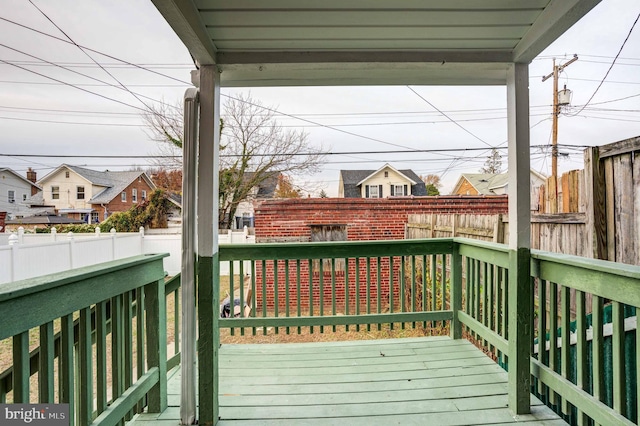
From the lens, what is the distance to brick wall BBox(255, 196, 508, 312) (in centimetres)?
682

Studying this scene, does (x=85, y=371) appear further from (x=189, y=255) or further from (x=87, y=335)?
(x=189, y=255)

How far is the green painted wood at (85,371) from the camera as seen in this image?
1374 mm

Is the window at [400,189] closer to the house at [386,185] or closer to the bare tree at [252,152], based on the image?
the house at [386,185]

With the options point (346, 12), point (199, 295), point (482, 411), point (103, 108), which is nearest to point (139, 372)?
point (199, 295)

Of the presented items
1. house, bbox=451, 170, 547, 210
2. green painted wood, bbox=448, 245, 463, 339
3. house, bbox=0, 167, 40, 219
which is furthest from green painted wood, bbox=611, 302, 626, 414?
house, bbox=451, 170, 547, 210

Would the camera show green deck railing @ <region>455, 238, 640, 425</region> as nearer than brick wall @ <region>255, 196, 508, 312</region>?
Yes

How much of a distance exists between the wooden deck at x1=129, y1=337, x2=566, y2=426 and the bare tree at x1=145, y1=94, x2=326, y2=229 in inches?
370

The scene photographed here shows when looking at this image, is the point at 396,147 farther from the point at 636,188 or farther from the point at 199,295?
the point at 199,295

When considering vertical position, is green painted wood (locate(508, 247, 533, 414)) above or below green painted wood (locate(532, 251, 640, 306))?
below

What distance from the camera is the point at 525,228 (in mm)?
1898

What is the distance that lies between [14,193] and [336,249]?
18.4 ft

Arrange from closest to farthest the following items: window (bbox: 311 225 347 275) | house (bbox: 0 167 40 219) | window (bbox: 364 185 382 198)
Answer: house (bbox: 0 167 40 219), window (bbox: 311 225 347 275), window (bbox: 364 185 382 198)

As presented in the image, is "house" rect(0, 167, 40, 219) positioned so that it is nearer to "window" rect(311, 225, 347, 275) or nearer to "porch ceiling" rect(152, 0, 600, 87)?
"porch ceiling" rect(152, 0, 600, 87)

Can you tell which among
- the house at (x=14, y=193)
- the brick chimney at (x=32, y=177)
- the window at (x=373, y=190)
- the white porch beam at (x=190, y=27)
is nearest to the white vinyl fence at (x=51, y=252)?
the house at (x=14, y=193)
